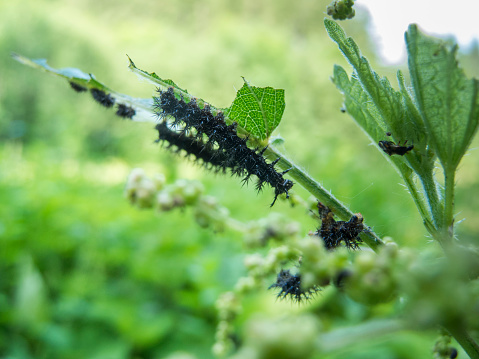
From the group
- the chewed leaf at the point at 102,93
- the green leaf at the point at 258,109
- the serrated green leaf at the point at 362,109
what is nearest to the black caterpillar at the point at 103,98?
the chewed leaf at the point at 102,93

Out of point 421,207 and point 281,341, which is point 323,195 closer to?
point 421,207

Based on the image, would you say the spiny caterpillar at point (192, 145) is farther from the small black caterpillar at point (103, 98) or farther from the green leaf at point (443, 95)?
the green leaf at point (443, 95)

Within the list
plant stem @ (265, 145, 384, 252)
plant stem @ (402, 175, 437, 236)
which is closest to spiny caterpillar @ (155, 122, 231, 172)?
plant stem @ (265, 145, 384, 252)

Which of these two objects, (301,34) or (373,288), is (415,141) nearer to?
(373,288)

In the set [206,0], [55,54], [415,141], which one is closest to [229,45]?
[206,0]

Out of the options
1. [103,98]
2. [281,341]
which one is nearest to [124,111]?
[103,98]

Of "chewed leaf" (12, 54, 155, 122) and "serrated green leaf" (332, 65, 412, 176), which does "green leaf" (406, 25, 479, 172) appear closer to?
"serrated green leaf" (332, 65, 412, 176)

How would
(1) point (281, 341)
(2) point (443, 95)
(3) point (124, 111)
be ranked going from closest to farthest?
(1) point (281, 341) < (2) point (443, 95) < (3) point (124, 111)
